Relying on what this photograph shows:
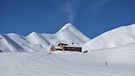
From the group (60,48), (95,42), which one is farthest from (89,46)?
(60,48)

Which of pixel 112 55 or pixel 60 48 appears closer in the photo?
pixel 112 55

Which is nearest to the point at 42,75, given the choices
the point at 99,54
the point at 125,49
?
the point at 99,54

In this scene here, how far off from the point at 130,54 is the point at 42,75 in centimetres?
3475

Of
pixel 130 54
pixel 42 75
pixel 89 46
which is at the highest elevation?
pixel 89 46

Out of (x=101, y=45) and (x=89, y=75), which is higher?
(x=101, y=45)

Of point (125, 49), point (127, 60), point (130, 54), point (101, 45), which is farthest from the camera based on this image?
point (101, 45)

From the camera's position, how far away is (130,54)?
50125 millimetres


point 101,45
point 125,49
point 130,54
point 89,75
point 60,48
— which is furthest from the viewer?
point 101,45

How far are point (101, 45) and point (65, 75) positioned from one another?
177 m

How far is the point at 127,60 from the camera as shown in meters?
45.8

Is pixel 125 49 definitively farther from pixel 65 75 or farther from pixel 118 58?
pixel 65 75

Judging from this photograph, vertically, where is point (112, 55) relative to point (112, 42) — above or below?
below

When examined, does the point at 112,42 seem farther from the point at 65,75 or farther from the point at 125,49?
the point at 65,75

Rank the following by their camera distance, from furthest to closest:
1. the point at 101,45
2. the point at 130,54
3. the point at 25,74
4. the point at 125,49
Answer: the point at 101,45 → the point at 125,49 → the point at 130,54 → the point at 25,74
